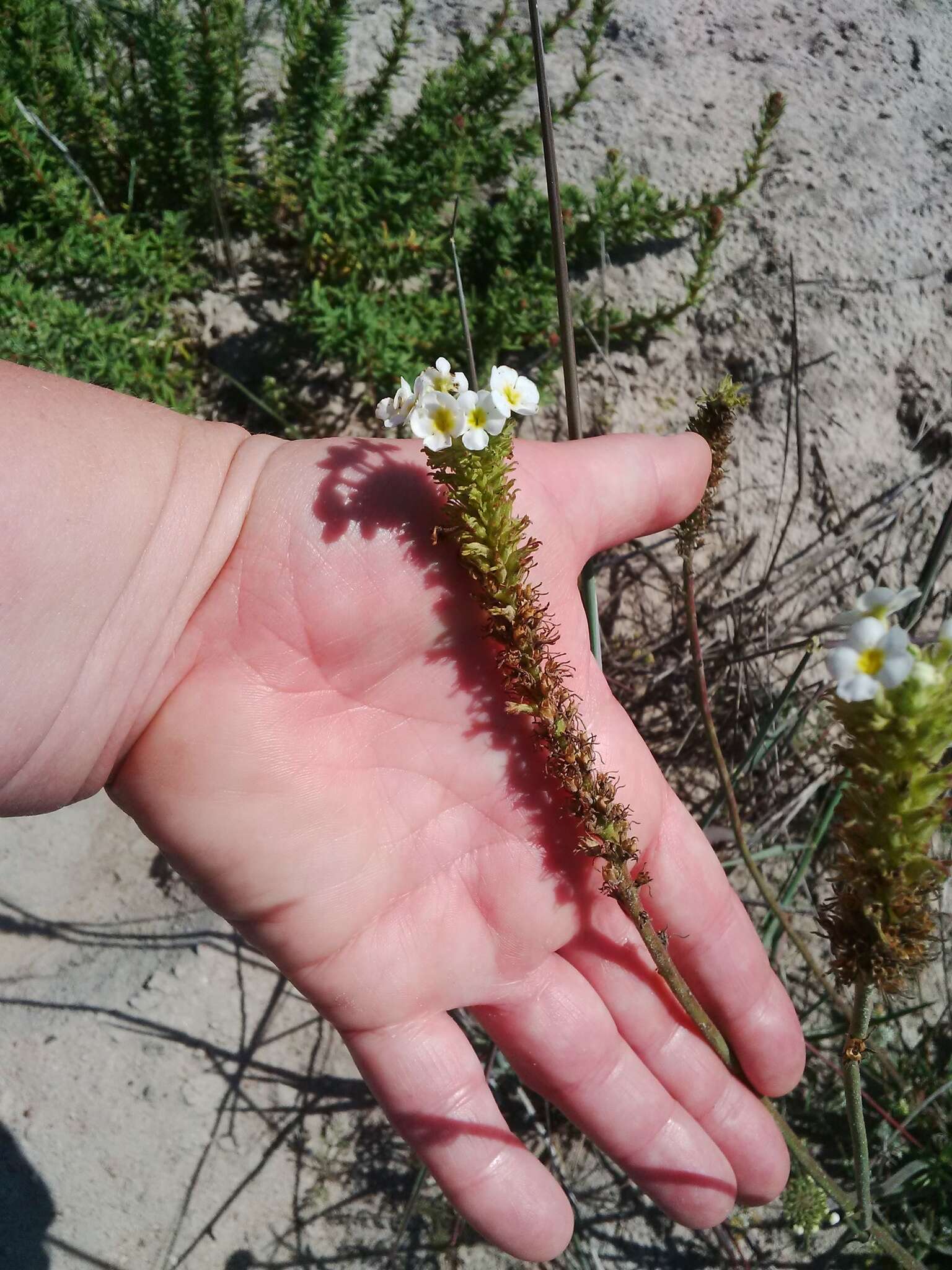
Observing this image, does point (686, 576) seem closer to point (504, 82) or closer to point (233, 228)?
point (504, 82)

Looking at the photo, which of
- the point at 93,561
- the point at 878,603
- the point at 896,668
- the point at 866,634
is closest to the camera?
the point at 896,668

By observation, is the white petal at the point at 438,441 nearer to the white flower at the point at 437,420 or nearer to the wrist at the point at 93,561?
the white flower at the point at 437,420

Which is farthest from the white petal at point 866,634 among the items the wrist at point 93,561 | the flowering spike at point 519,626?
the wrist at point 93,561

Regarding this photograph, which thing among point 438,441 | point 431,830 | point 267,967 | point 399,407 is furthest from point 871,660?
point 267,967

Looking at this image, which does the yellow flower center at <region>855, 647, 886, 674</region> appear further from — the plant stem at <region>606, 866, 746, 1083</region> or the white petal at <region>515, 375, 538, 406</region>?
the white petal at <region>515, 375, 538, 406</region>

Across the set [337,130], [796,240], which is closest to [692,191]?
[796,240]

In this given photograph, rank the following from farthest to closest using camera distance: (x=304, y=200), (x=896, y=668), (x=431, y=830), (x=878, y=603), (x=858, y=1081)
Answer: (x=304, y=200) < (x=431, y=830) < (x=858, y=1081) < (x=878, y=603) < (x=896, y=668)

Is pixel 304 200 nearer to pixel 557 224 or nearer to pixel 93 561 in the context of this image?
pixel 557 224
